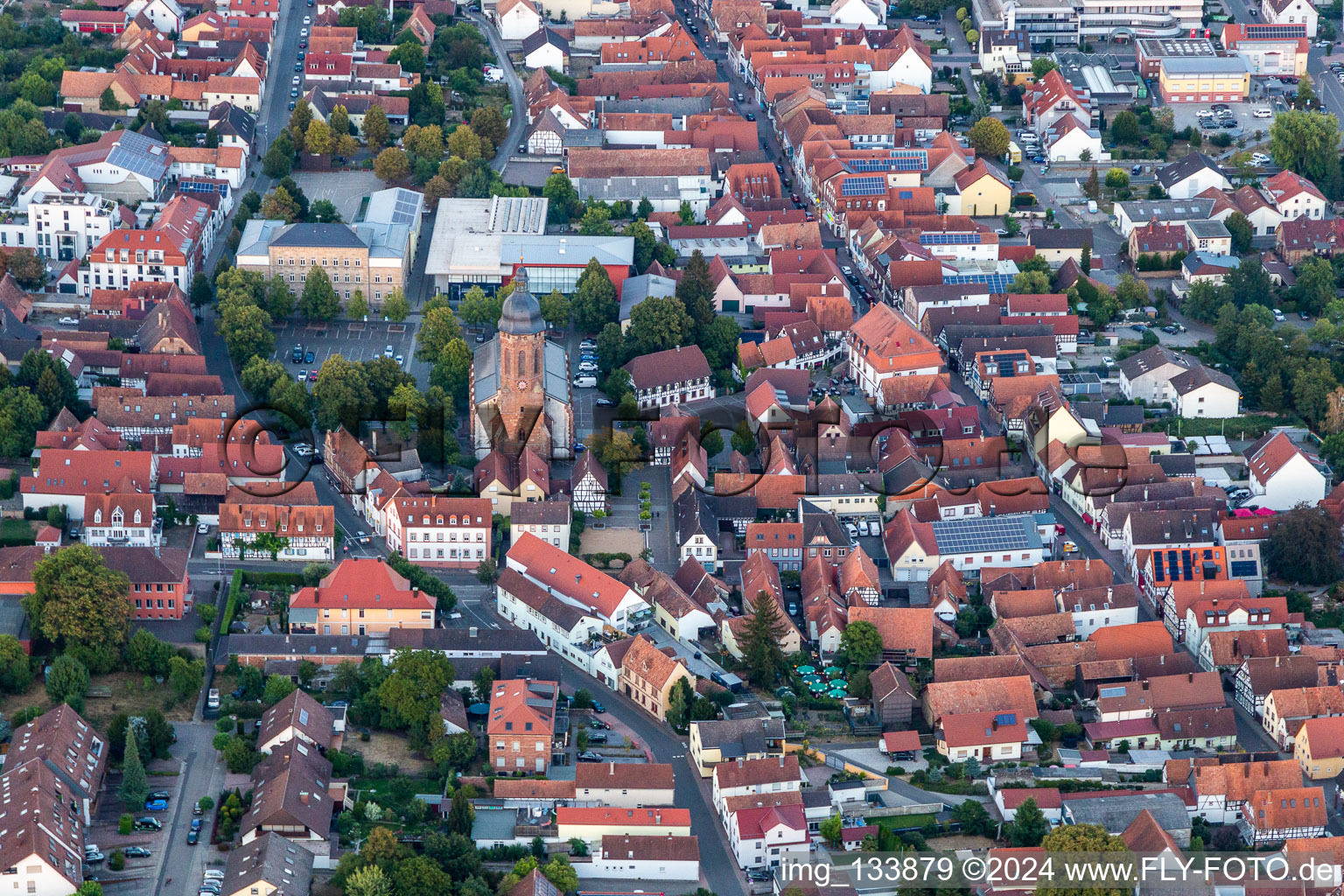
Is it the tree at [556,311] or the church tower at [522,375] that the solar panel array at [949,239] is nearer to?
the tree at [556,311]

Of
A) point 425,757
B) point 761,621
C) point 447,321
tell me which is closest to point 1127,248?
point 447,321

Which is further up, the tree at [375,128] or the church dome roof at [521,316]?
the church dome roof at [521,316]

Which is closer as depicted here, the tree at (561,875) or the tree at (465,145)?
the tree at (561,875)

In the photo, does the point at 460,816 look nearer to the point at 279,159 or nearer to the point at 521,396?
the point at 521,396

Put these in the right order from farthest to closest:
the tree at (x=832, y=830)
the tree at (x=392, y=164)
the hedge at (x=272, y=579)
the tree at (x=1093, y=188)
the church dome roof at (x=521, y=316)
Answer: the tree at (x=1093, y=188) < the tree at (x=392, y=164) < the church dome roof at (x=521, y=316) < the hedge at (x=272, y=579) < the tree at (x=832, y=830)

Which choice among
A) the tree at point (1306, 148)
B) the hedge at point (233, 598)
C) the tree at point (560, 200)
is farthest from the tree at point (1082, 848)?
the tree at point (1306, 148)

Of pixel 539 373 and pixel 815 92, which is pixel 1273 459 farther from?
pixel 815 92
